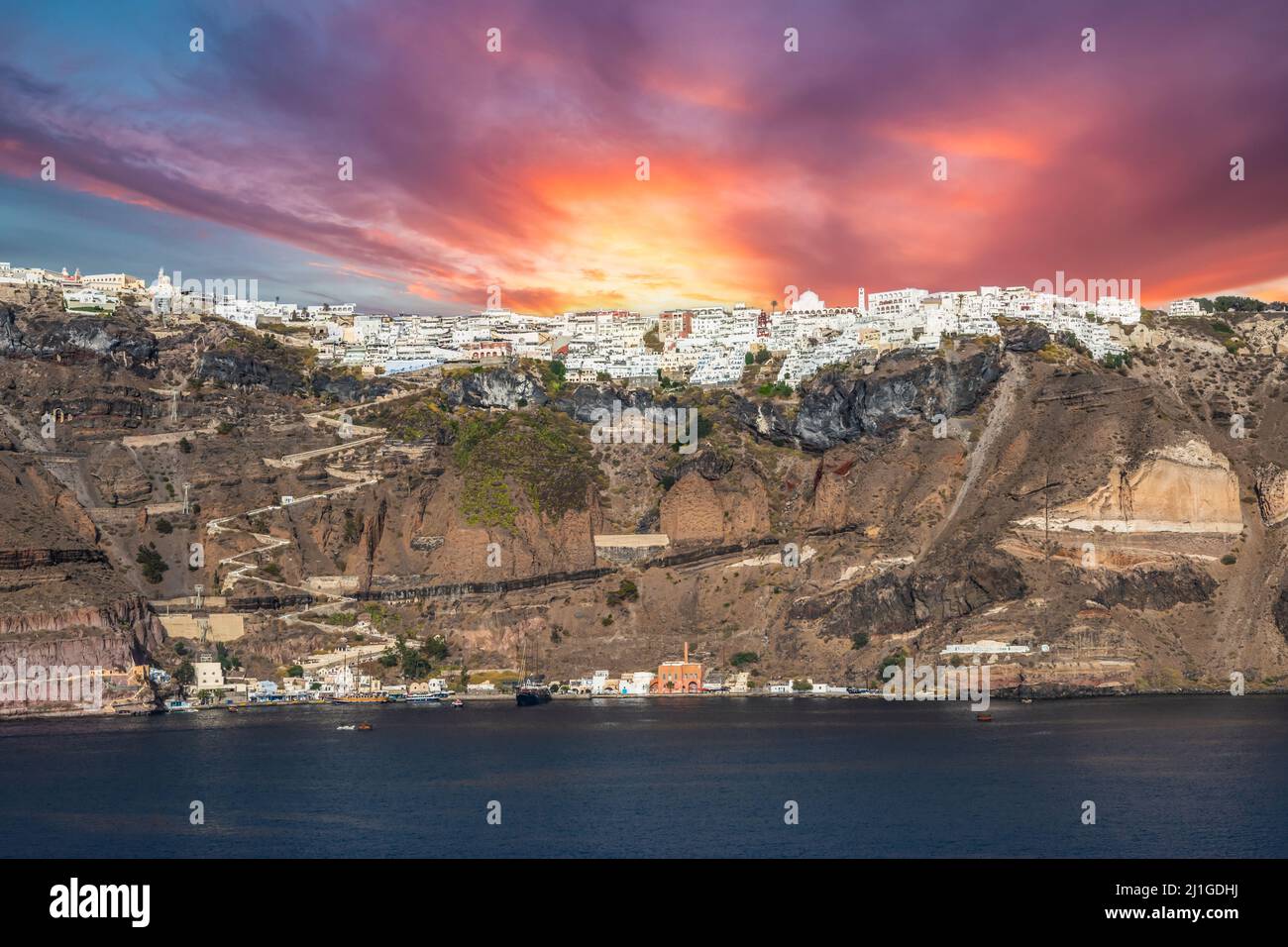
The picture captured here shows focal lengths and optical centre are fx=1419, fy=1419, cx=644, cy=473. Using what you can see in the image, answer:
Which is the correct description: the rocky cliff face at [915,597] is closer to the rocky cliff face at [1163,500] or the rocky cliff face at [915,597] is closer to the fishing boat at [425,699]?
the rocky cliff face at [1163,500]

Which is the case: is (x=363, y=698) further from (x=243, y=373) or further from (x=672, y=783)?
(x=672, y=783)

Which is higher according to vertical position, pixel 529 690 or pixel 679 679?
pixel 679 679

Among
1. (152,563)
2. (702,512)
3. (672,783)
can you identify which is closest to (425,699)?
(152,563)
